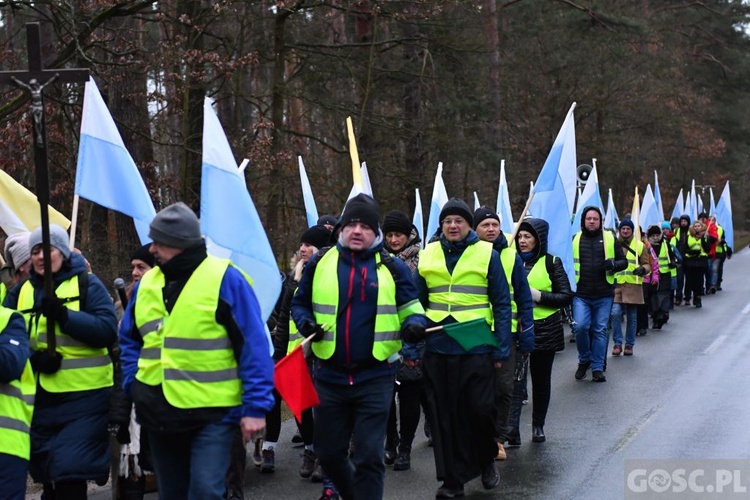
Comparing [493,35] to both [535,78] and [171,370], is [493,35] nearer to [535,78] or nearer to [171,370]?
[535,78]

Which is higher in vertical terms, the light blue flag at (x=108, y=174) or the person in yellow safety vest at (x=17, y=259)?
the light blue flag at (x=108, y=174)

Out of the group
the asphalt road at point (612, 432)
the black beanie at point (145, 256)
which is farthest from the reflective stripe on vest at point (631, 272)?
the black beanie at point (145, 256)

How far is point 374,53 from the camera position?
21578 millimetres

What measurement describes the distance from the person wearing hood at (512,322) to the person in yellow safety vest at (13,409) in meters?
3.44

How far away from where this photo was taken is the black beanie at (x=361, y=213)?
249 inches

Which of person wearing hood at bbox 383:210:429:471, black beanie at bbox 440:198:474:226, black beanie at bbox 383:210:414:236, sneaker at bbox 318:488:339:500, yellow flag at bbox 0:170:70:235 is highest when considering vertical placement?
yellow flag at bbox 0:170:70:235

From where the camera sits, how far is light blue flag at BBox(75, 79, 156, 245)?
7.25m

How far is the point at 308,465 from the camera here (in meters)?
8.39

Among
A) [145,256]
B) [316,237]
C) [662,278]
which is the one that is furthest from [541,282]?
[662,278]

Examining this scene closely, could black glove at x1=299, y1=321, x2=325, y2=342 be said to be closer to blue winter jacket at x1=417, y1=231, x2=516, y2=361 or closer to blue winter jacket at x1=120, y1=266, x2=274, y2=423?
blue winter jacket at x1=120, y1=266, x2=274, y2=423

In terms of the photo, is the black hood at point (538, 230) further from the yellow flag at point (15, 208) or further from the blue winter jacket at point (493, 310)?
the yellow flag at point (15, 208)

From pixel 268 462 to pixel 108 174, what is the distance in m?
2.58

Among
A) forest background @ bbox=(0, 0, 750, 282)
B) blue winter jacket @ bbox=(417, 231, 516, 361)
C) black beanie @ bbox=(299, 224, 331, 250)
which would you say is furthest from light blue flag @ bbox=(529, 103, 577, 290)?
forest background @ bbox=(0, 0, 750, 282)

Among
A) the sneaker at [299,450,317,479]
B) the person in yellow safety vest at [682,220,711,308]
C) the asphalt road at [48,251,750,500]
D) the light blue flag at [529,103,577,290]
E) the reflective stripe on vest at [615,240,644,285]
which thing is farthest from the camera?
the person in yellow safety vest at [682,220,711,308]
